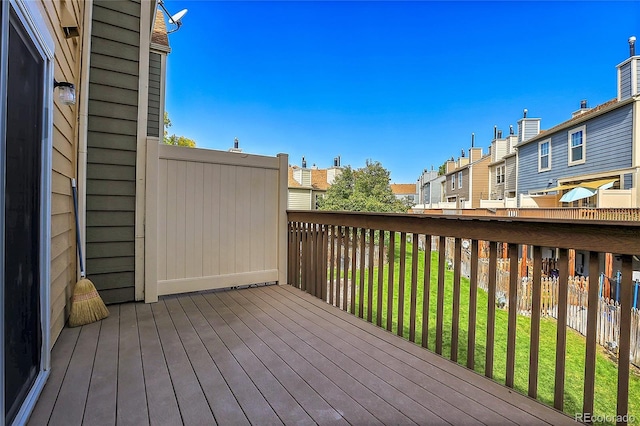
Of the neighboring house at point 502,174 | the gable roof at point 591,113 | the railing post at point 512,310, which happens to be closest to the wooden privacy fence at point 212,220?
the railing post at point 512,310

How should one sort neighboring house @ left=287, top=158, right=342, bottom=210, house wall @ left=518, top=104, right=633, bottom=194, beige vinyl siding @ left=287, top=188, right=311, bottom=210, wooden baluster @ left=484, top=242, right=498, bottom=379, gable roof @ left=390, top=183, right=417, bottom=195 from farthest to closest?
gable roof @ left=390, top=183, right=417, bottom=195 → neighboring house @ left=287, top=158, right=342, bottom=210 → beige vinyl siding @ left=287, top=188, right=311, bottom=210 → house wall @ left=518, top=104, right=633, bottom=194 → wooden baluster @ left=484, top=242, right=498, bottom=379

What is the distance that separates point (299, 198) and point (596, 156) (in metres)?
11.9

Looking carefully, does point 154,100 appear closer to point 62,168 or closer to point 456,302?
point 62,168

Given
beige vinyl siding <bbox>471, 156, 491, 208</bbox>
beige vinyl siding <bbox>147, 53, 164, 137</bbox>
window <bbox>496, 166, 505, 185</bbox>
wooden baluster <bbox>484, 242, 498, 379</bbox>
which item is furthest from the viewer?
beige vinyl siding <bbox>471, 156, 491, 208</bbox>

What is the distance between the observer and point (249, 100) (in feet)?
47.4

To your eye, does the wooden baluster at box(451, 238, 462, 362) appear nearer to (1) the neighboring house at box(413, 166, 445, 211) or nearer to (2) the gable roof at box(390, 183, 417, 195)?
(1) the neighboring house at box(413, 166, 445, 211)

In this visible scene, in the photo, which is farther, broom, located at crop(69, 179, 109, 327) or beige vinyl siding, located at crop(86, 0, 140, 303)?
beige vinyl siding, located at crop(86, 0, 140, 303)

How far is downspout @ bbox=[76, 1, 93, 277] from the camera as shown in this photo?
8.14 ft

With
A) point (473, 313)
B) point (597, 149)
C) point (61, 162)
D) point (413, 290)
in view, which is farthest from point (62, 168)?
point (597, 149)

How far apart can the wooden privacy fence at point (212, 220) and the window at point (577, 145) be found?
35.0ft

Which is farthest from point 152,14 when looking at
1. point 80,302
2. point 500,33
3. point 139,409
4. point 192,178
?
point 500,33

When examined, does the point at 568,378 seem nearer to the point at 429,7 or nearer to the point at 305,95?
the point at 429,7

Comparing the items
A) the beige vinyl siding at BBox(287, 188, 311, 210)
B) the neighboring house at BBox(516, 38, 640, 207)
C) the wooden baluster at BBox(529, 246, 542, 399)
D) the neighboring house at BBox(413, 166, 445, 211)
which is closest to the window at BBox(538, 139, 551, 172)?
the neighboring house at BBox(516, 38, 640, 207)

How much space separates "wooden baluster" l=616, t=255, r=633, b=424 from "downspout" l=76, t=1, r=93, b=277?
3.36 meters
